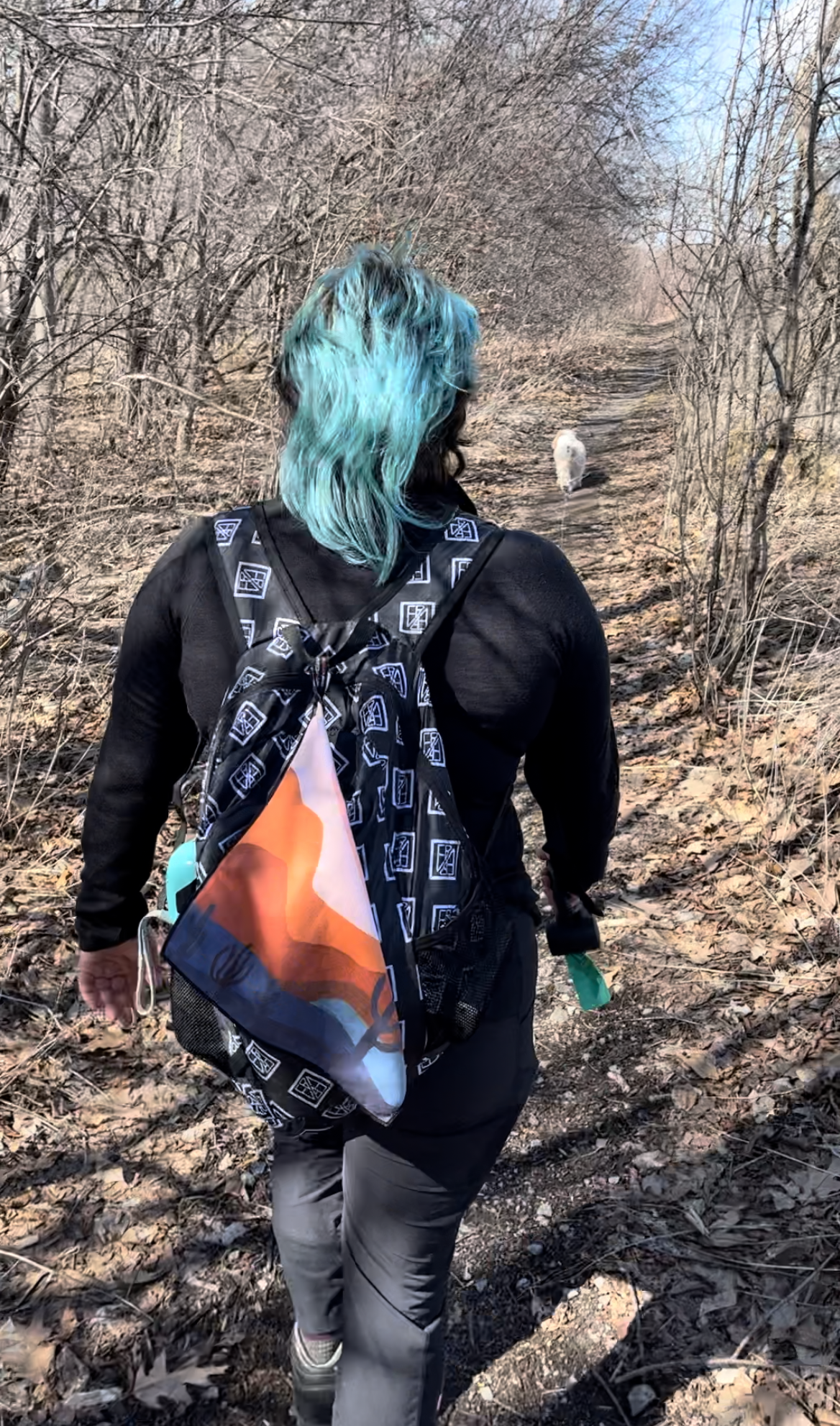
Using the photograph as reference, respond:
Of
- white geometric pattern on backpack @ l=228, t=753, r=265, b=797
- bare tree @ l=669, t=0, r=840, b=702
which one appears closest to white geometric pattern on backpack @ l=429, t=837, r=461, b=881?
white geometric pattern on backpack @ l=228, t=753, r=265, b=797

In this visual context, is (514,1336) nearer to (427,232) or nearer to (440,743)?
(440,743)

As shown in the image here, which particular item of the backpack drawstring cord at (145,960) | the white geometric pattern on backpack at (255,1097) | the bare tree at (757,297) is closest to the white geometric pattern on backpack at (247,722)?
the white geometric pattern on backpack at (255,1097)

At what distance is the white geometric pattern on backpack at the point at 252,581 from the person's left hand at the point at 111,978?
0.74m

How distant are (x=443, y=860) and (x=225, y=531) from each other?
53cm

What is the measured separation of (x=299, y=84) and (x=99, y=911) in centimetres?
944

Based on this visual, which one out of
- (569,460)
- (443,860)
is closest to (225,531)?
(443,860)

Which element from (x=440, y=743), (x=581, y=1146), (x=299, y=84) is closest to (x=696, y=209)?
(x=581, y=1146)

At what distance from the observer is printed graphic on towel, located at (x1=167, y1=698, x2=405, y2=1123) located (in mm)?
1176

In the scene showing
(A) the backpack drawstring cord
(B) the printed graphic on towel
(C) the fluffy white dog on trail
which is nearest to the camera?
(B) the printed graphic on towel

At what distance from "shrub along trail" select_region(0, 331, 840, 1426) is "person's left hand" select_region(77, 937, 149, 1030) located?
111cm

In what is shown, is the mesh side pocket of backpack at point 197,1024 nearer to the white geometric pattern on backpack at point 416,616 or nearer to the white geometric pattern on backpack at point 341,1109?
the white geometric pattern on backpack at point 341,1109

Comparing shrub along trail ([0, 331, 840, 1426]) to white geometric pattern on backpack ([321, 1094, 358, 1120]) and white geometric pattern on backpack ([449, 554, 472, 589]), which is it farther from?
white geometric pattern on backpack ([449, 554, 472, 589])

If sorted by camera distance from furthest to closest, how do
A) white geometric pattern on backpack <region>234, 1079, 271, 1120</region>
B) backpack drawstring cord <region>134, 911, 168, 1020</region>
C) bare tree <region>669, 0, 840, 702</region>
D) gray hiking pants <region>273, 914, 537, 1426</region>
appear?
bare tree <region>669, 0, 840, 702</region>, backpack drawstring cord <region>134, 911, 168, 1020</region>, gray hiking pants <region>273, 914, 537, 1426</region>, white geometric pattern on backpack <region>234, 1079, 271, 1120</region>

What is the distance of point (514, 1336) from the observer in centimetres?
240
